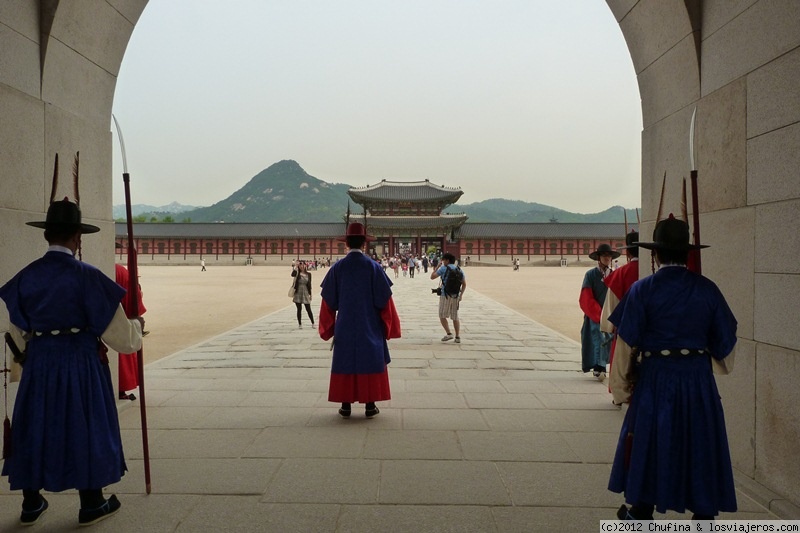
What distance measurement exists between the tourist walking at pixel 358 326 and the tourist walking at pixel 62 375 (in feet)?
6.42

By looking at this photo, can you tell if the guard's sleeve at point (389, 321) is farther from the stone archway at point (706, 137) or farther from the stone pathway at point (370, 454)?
the stone archway at point (706, 137)

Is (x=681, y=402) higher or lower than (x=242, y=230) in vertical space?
lower

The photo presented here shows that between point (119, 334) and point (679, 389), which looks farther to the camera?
point (119, 334)

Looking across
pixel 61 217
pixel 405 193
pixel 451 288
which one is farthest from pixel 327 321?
pixel 405 193

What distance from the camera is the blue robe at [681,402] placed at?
95.6 inches

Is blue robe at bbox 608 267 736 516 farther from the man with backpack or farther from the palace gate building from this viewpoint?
the palace gate building

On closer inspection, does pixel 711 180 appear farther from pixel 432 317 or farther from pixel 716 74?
pixel 432 317

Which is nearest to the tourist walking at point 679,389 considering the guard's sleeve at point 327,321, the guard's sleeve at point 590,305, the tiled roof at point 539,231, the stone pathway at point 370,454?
the stone pathway at point 370,454

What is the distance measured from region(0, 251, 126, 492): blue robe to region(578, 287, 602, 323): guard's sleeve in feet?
15.0

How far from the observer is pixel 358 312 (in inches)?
177

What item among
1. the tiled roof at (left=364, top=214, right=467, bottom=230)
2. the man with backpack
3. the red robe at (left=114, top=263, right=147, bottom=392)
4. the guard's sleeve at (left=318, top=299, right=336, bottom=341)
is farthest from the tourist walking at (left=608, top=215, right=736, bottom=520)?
the tiled roof at (left=364, top=214, right=467, bottom=230)

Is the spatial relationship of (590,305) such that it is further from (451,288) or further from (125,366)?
(125,366)

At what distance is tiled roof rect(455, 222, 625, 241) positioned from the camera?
5528 centimetres

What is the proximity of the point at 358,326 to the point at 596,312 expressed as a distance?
2.73 metres
